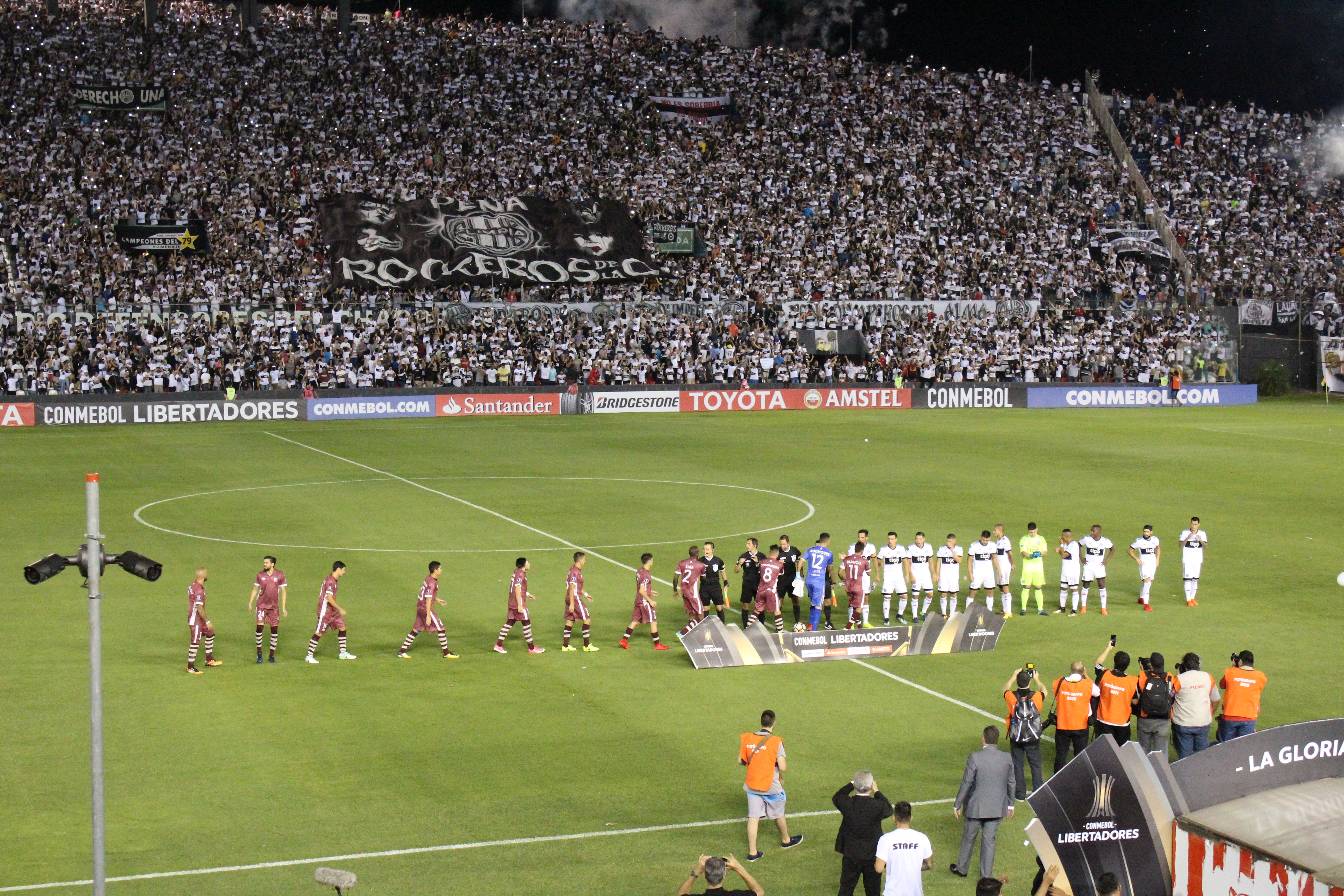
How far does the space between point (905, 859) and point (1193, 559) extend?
14456 millimetres

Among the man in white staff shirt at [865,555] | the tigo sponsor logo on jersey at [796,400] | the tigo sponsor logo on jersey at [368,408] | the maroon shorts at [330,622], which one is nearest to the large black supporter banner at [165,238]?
the tigo sponsor logo on jersey at [368,408]

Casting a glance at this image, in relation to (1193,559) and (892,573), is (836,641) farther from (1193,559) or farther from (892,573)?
(1193,559)

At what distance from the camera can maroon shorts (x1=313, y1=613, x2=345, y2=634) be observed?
19.6 m

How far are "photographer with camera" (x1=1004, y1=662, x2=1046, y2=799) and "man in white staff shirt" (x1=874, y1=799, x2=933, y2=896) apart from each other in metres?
3.22

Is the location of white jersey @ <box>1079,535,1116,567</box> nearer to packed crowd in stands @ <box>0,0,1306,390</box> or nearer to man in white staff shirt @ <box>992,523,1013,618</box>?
man in white staff shirt @ <box>992,523,1013,618</box>

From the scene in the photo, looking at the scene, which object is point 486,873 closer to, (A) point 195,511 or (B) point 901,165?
(A) point 195,511

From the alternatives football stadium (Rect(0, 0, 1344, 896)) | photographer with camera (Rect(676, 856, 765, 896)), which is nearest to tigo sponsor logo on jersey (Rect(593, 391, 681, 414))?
football stadium (Rect(0, 0, 1344, 896))

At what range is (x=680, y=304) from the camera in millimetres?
63750

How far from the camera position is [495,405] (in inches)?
2217

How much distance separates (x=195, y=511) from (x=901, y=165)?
49.7 metres

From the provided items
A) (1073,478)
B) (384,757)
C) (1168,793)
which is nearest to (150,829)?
(384,757)

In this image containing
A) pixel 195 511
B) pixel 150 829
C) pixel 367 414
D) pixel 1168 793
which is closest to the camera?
pixel 1168 793

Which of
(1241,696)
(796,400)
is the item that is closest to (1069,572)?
(1241,696)

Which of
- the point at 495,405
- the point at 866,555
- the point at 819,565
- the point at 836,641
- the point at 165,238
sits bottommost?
the point at 836,641
